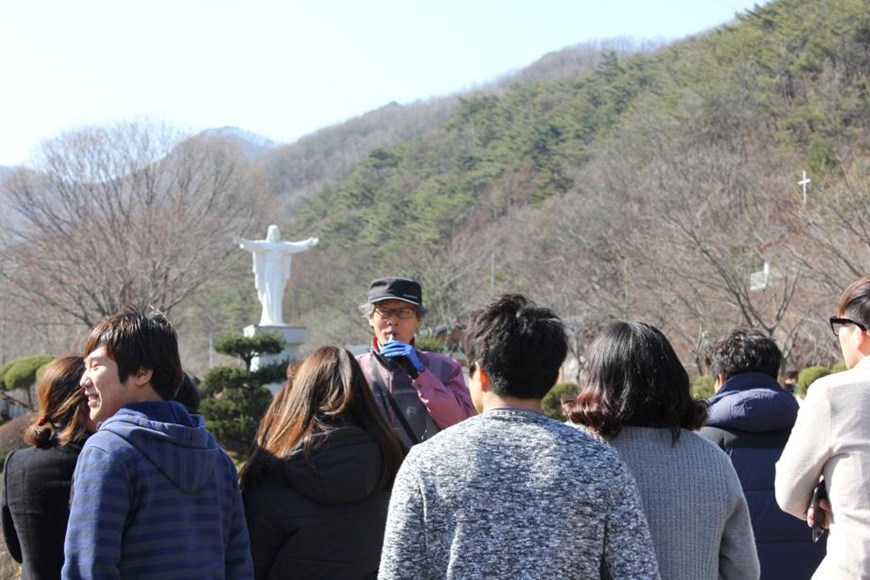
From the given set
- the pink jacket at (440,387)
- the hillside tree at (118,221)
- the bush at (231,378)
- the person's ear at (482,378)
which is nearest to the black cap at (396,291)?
the pink jacket at (440,387)

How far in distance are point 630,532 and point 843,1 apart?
133ft

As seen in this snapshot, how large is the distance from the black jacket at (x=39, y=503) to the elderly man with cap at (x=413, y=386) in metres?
1.27

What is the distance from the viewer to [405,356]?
3979 mm

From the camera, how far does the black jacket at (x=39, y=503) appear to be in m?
3.06

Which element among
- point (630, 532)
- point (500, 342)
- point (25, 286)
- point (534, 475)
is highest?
point (500, 342)

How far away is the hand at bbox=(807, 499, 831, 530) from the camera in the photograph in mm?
2891

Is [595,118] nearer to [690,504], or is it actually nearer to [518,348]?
[690,504]

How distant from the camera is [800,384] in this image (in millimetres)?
16672

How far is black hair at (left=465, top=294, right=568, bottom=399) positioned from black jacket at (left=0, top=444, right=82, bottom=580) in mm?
1500

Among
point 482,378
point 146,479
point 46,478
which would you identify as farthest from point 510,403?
point 46,478

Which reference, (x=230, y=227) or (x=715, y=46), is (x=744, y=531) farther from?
(x=715, y=46)

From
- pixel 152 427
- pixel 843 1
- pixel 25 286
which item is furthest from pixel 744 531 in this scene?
pixel 843 1

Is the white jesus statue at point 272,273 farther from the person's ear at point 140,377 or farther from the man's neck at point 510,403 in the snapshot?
the man's neck at point 510,403

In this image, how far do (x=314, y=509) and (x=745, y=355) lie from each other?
1806mm
